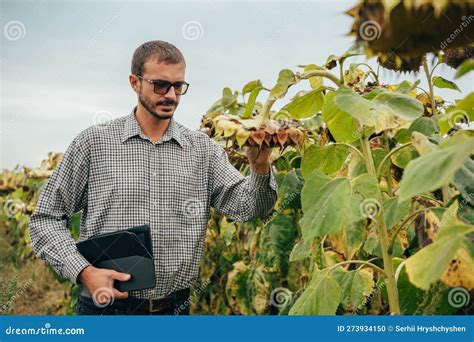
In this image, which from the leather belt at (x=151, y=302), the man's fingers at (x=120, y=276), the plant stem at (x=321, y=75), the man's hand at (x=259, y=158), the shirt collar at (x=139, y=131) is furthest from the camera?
the shirt collar at (x=139, y=131)

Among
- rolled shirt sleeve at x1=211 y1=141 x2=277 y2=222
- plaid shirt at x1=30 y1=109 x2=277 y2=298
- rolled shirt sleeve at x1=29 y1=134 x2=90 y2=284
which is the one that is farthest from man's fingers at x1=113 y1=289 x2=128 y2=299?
rolled shirt sleeve at x1=211 y1=141 x2=277 y2=222

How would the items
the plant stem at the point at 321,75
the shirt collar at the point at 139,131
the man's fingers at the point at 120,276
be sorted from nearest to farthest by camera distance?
the plant stem at the point at 321,75 < the man's fingers at the point at 120,276 < the shirt collar at the point at 139,131

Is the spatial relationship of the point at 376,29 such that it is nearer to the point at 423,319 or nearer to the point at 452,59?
the point at 452,59

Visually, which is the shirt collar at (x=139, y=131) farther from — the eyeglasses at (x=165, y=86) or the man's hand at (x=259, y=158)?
the man's hand at (x=259, y=158)

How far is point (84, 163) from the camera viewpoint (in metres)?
2.22

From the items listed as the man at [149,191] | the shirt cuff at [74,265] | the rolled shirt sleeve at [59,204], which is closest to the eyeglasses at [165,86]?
the man at [149,191]

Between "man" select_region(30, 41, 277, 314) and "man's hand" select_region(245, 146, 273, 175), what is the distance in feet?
0.34

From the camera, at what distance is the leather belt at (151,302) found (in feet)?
6.88

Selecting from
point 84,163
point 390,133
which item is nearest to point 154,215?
point 84,163

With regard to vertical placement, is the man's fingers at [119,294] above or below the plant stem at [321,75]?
below

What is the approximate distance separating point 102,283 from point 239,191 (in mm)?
520

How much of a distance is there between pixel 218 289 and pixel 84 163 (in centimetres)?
200

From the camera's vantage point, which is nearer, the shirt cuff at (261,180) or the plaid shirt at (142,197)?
the shirt cuff at (261,180)

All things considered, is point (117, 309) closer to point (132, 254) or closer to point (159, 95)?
point (132, 254)
